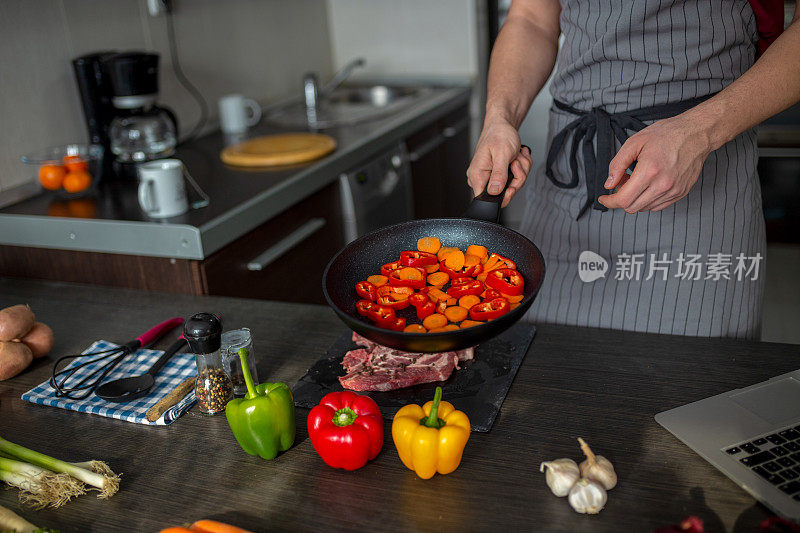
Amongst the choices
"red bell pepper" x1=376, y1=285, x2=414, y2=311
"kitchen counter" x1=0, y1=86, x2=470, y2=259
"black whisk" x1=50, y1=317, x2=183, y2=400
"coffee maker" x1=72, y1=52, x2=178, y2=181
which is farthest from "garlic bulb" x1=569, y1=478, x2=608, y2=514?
"coffee maker" x1=72, y1=52, x2=178, y2=181

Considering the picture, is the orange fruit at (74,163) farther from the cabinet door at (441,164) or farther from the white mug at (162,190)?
the cabinet door at (441,164)

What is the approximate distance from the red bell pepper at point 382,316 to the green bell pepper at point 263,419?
0.49 feet

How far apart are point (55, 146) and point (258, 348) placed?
1114mm

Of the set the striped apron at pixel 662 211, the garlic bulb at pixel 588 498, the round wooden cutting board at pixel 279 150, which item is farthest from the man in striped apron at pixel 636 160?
the round wooden cutting board at pixel 279 150

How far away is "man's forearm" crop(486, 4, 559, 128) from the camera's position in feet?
4.40

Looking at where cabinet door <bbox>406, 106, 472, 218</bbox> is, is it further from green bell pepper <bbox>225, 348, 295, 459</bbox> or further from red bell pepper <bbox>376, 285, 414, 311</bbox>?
green bell pepper <bbox>225, 348, 295, 459</bbox>

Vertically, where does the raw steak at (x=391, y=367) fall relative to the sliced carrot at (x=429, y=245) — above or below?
below

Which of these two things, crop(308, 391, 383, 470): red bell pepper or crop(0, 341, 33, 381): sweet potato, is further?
crop(0, 341, 33, 381): sweet potato

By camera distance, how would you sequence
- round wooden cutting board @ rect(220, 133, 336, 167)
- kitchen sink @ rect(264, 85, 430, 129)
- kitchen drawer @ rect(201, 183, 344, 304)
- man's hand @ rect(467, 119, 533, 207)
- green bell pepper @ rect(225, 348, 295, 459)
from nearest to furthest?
green bell pepper @ rect(225, 348, 295, 459) → man's hand @ rect(467, 119, 533, 207) → kitchen drawer @ rect(201, 183, 344, 304) → round wooden cutting board @ rect(220, 133, 336, 167) → kitchen sink @ rect(264, 85, 430, 129)

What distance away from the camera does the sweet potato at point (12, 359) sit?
1087 millimetres

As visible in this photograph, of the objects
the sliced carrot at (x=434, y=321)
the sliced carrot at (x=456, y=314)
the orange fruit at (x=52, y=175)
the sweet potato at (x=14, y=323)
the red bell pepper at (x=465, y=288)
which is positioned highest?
the orange fruit at (x=52, y=175)

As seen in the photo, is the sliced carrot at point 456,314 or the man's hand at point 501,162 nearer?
the sliced carrot at point 456,314

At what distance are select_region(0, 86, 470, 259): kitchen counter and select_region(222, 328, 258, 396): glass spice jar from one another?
0.53 metres

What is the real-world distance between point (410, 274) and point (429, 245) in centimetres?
9
